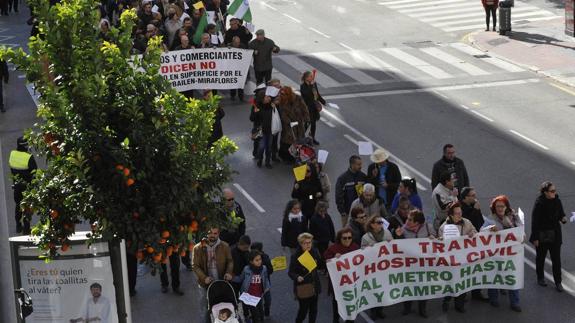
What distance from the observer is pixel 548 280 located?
16.6m

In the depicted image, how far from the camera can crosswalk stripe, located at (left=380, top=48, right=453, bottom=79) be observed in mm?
29359

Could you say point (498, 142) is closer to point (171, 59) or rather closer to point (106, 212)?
point (171, 59)

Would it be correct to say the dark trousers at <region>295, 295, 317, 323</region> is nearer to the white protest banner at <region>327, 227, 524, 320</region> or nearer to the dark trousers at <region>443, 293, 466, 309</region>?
the white protest banner at <region>327, 227, 524, 320</region>

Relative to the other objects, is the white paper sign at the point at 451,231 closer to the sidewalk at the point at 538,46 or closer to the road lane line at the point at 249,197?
the road lane line at the point at 249,197

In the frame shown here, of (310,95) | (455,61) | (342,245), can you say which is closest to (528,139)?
(310,95)

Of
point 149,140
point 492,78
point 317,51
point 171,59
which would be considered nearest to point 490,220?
point 149,140

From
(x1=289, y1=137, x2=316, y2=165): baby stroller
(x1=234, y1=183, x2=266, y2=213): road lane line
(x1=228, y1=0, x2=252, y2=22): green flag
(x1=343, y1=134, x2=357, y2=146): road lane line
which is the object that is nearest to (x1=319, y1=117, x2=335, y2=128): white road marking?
(x1=343, y1=134, x2=357, y2=146): road lane line

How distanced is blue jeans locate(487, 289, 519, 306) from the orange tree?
583 cm

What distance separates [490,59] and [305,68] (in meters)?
5.08

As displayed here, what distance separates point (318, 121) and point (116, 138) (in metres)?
14.2

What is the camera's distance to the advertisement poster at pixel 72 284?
12.1 meters

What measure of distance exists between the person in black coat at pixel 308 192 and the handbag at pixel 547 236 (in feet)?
11.8

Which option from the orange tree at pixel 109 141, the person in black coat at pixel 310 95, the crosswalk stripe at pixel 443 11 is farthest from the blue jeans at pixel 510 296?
the crosswalk stripe at pixel 443 11

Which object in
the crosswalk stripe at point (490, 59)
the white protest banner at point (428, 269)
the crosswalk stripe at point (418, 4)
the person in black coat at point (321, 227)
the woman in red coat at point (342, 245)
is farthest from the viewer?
the crosswalk stripe at point (418, 4)
